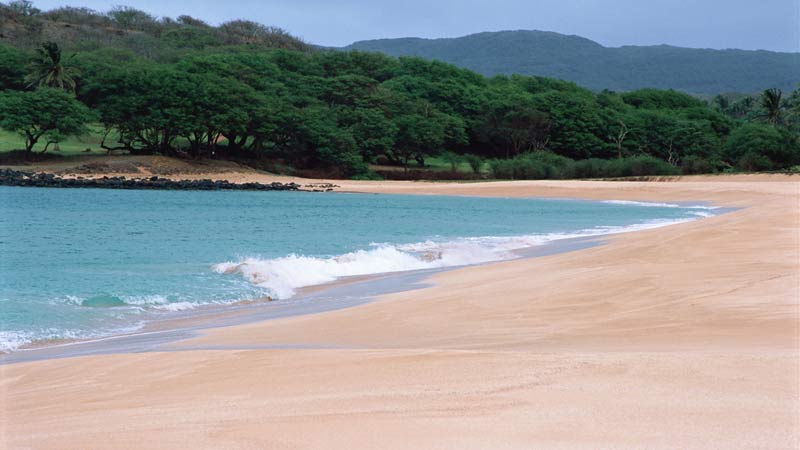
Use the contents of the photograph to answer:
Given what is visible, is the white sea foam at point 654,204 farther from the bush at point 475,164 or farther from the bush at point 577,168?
the bush at point 475,164

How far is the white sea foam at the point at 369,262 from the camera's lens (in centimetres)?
1596

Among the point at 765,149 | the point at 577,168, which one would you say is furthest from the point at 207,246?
the point at 765,149

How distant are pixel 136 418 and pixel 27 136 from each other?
236 feet


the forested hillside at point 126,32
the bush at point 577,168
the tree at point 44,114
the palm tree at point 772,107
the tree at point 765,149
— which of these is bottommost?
the bush at point 577,168

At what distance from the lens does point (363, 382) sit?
229 inches

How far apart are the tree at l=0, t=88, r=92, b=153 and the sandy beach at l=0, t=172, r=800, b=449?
6228cm

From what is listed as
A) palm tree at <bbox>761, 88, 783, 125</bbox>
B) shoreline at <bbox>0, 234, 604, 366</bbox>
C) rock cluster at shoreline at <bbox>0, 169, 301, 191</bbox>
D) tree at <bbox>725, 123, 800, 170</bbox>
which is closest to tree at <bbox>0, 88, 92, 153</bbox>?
rock cluster at shoreline at <bbox>0, 169, 301, 191</bbox>

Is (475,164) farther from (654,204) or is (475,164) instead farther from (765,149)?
(654,204)

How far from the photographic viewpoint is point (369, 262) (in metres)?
18.5

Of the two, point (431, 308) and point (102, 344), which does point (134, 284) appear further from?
point (431, 308)

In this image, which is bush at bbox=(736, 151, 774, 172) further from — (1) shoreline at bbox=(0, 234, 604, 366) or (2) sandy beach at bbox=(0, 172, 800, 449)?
(2) sandy beach at bbox=(0, 172, 800, 449)

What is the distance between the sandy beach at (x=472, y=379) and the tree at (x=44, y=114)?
62276mm

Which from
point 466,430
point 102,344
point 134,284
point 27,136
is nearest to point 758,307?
point 466,430

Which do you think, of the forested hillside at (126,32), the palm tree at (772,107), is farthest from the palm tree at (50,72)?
the palm tree at (772,107)
